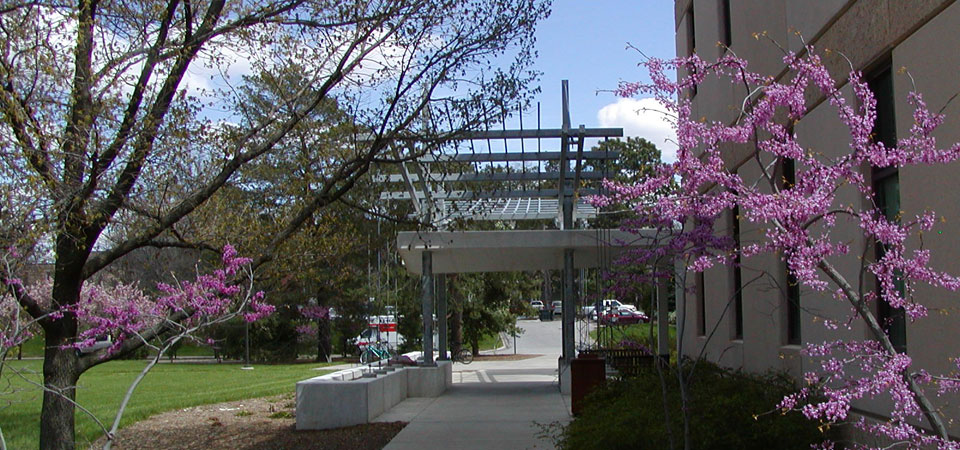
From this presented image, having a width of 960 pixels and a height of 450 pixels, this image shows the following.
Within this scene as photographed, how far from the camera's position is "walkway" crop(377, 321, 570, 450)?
11547mm

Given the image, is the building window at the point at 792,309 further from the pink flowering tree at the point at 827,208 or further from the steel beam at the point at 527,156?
the steel beam at the point at 527,156

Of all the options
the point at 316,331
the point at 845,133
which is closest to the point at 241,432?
the point at 845,133

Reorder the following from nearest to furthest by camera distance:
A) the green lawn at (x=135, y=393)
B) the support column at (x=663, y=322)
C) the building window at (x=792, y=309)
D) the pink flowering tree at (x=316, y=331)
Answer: the building window at (x=792, y=309), the green lawn at (x=135, y=393), the support column at (x=663, y=322), the pink flowering tree at (x=316, y=331)

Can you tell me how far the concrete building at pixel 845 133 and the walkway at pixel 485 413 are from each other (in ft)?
10.2

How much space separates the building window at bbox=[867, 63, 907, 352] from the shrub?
107 cm

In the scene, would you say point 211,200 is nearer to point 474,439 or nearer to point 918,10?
point 474,439

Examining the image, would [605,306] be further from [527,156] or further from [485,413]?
[485,413]

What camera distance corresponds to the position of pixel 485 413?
14.6 meters

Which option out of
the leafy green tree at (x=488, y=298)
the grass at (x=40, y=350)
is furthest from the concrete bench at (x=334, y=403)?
the grass at (x=40, y=350)

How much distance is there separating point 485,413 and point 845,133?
8.41m

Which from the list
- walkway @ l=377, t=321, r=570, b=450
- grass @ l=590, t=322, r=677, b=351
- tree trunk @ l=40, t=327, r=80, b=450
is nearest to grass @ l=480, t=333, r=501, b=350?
grass @ l=590, t=322, r=677, b=351

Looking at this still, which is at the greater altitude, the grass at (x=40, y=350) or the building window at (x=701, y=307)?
the building window at (x=701, y=307)

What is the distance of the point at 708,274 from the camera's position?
13.6 metres

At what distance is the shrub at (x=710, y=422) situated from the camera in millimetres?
7586
